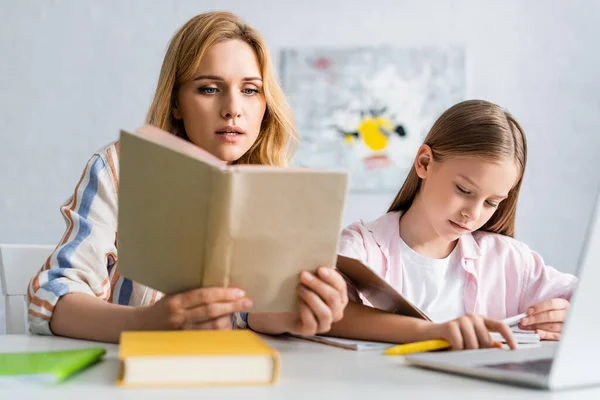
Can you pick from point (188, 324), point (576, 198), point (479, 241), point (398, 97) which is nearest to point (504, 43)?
point (398, 97)

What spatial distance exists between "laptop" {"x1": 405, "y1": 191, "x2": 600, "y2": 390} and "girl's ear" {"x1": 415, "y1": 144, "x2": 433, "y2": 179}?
81cm

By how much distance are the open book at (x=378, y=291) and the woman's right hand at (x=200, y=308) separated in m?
0.20

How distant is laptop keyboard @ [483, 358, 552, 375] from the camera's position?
75 centimetres

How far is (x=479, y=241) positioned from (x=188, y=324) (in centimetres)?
87

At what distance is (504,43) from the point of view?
13.3ft

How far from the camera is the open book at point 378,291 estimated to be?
1.04 metres

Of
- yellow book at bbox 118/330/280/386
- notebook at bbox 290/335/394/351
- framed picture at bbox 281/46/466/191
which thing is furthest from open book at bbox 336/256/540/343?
framed picture at bbox 281/46/466/191

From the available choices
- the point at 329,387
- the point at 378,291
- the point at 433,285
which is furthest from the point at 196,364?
the point at 433,285

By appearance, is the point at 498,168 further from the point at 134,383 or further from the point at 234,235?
the point at 134,383

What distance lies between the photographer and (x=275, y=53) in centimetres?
407

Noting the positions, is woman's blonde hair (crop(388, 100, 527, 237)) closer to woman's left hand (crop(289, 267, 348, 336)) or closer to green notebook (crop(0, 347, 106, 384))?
woman's left hand (crop(289, 267, 348, 336))

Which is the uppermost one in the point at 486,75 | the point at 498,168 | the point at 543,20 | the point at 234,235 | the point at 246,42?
the point at 543,20

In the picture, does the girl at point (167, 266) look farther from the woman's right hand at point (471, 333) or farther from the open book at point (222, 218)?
the woman's right hand at point (471, 333)

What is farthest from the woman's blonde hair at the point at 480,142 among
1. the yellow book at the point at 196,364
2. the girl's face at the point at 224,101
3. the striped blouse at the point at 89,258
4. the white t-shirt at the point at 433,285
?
the yellow book at the point at 196,364
